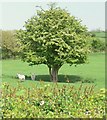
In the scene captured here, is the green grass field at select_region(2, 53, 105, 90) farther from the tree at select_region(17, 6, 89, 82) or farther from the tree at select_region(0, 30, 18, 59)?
the tree at select_region(0, 30, 18, 59)

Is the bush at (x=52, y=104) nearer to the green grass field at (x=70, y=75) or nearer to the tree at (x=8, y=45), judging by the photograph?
the green grass field at (x=70, y=75)

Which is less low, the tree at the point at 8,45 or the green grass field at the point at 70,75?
the tree at the point at 8,45

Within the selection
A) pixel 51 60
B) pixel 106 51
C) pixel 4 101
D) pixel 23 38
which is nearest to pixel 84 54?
pixel 51 60

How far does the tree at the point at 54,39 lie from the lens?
51.5 ft

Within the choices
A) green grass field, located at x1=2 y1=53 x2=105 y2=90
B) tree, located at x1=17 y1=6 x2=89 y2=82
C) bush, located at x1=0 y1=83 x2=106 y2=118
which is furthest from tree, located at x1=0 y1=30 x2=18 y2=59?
bush, located at x1=0 y1=83 x2=106 y2=118

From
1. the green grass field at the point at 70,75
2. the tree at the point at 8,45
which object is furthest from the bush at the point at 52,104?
the tree at the point at 8,45

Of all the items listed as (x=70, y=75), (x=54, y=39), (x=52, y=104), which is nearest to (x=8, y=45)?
(x=70, y=75)

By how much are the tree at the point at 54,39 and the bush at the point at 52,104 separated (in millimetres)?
9816

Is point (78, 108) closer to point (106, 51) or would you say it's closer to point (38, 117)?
point (38, 117)

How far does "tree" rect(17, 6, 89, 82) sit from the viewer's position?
15.7m

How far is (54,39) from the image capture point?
51.1 ft

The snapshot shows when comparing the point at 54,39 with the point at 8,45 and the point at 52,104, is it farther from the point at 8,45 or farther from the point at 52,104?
the point at 8,45

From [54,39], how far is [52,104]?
1044cm

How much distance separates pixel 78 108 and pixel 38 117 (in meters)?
0.77
